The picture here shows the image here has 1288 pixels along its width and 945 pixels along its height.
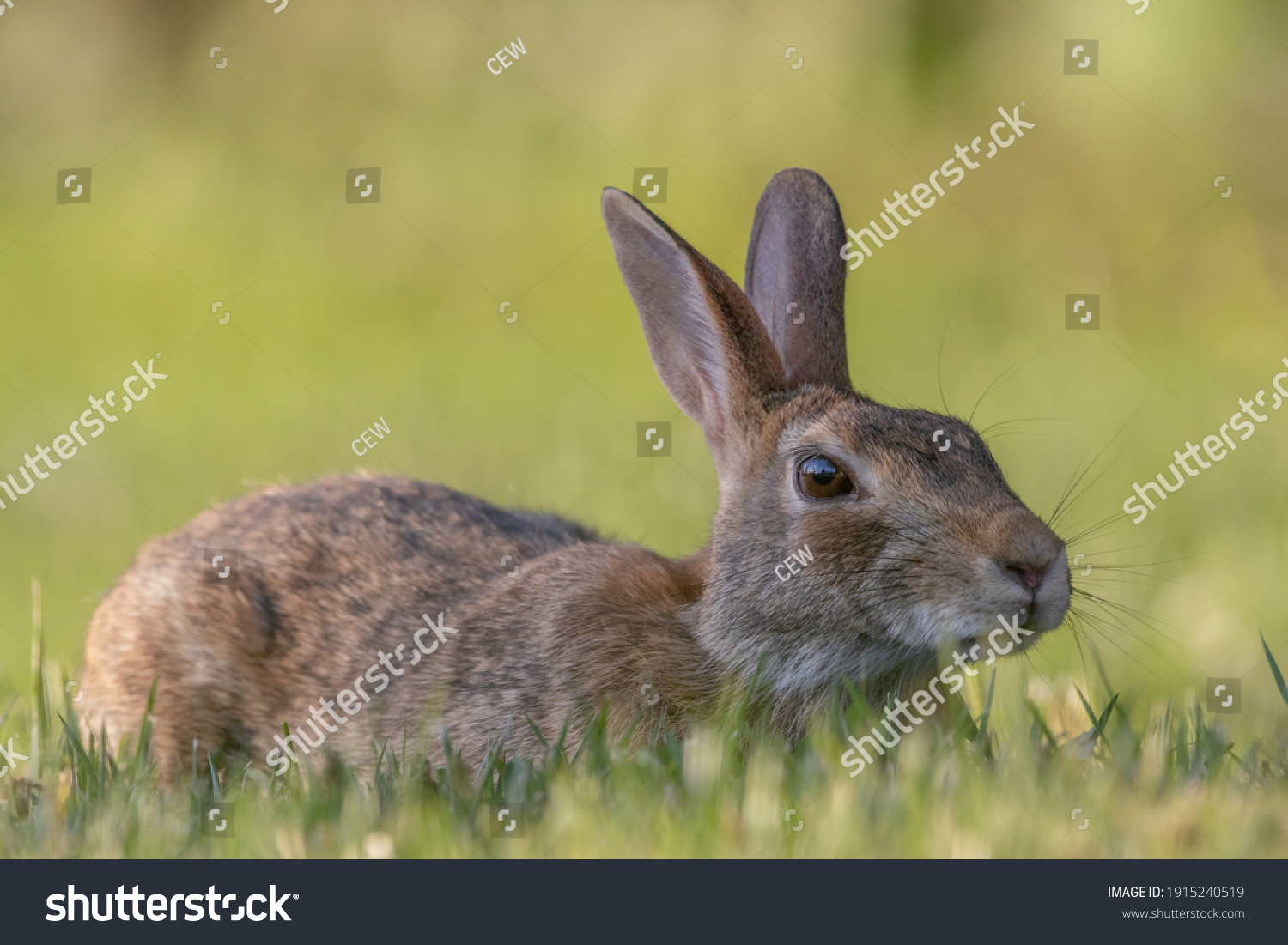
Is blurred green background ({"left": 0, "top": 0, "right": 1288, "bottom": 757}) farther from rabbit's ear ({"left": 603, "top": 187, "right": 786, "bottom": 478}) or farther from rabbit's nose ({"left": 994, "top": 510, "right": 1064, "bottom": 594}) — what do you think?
rabbit's nose ({"left": 994, "top": 510, "right": 1064, "bottom": 594})

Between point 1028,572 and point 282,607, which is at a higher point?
point 282,607

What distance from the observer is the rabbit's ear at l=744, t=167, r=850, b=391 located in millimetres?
5133

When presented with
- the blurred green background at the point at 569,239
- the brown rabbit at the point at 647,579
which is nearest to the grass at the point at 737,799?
the brown rabbit at the point at 647,579

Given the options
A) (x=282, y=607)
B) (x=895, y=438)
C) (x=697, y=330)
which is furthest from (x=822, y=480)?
(x=282, y=607)

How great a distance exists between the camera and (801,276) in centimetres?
525

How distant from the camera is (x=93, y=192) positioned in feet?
43.1

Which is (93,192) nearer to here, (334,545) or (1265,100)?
(334,545)

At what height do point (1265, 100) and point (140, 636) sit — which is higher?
point (1265, 100)

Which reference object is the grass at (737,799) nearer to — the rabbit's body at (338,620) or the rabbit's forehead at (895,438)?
the rabbit's body at (338,620)

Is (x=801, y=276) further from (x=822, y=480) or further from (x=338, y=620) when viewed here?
(x=338, y=620)

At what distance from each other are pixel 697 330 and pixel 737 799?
6.16ft

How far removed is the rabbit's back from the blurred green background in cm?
202
